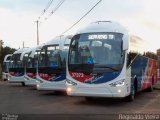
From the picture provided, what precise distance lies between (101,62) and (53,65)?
628cm

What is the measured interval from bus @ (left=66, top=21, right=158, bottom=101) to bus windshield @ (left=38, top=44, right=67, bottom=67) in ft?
15.2

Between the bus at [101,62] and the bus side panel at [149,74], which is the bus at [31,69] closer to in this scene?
the bus side panel at [149,74]

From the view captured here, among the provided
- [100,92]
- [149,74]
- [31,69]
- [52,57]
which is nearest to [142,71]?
[149,74]

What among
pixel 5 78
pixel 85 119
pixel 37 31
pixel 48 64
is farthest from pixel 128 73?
pixel 37 31

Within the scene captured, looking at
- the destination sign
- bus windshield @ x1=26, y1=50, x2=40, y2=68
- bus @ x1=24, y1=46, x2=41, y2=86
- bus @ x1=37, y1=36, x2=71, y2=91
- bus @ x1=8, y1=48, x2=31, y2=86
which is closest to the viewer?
the destination sign

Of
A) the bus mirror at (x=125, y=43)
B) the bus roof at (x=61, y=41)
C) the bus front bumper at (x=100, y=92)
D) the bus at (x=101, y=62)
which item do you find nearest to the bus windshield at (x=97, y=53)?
the bus at (x=101, y=62)

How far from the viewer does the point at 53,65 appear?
2281 centimetres

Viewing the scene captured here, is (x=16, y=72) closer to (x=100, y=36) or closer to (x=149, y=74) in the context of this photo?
(x=149, y=74)

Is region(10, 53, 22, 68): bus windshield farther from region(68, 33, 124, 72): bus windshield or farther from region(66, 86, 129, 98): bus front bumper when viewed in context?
region(66, 86, 129, 98): bus front bumper

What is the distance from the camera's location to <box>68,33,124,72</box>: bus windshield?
16922 mm

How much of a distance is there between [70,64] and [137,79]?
169 inches

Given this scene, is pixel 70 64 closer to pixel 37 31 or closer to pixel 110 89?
pixel 110 89

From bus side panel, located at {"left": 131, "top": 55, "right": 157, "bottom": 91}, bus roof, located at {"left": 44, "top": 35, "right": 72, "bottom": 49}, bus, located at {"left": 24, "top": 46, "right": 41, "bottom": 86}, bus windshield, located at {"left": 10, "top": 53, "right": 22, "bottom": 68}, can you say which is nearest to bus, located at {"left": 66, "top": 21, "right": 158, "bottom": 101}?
bus side panel, located at {"left": 131, "top": 55, "right": 157, "bottom": 91}

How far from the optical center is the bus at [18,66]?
107 ft
